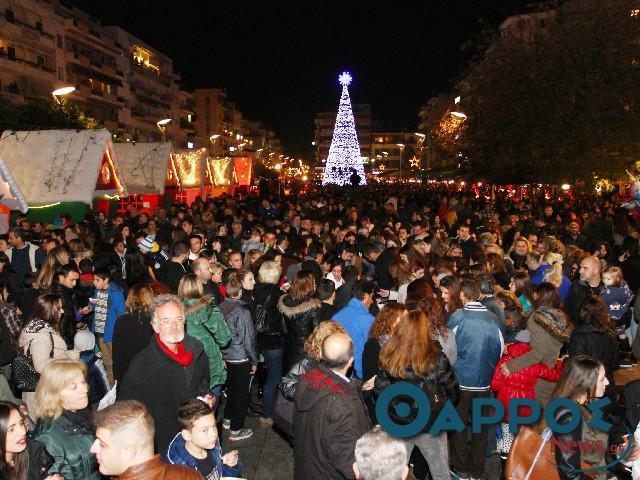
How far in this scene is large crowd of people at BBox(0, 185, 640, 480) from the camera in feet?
11.0

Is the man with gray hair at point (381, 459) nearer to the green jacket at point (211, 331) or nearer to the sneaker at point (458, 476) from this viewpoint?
the green jacket at point (211, 331)

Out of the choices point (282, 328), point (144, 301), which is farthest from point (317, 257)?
point (144, 301)

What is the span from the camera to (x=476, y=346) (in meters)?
5.22

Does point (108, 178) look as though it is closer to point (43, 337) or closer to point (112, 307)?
point (112, 307)

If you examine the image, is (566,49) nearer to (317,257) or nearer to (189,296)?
(317,257)

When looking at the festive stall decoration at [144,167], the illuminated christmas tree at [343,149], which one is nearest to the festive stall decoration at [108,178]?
the festive stall decoration at [144,167]

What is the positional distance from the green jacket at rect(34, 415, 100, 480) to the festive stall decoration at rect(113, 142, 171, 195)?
1425 cm

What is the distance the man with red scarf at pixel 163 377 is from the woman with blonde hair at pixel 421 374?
134 centimetres

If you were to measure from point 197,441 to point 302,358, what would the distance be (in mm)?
2398

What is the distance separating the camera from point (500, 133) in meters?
23.4

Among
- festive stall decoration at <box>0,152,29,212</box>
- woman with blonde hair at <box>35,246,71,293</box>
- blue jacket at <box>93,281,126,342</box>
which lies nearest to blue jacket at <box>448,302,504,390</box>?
blue jacket at <box>93,281,126,342</box>

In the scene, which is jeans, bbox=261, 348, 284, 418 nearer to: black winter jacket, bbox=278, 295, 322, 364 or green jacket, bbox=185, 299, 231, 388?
black winter jacket, bbox=278, 295, 322, 364

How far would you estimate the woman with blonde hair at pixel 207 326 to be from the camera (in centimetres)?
508

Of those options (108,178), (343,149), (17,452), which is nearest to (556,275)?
(17,452)
